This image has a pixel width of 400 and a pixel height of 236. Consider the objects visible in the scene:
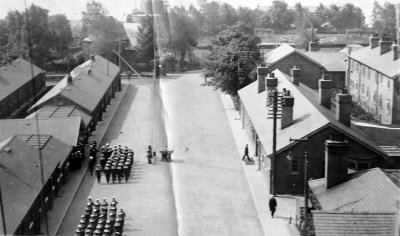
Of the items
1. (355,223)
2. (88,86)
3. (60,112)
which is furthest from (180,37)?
(355,223)

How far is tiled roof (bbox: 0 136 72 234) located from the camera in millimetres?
25764

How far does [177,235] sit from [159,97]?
39384 millimetres

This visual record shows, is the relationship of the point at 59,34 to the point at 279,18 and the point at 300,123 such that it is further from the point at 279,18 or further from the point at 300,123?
the point at 279,18

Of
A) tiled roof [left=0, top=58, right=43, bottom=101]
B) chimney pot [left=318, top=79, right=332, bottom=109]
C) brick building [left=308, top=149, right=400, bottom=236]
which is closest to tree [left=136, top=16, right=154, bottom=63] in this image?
tiled roof [left=0, top=58, right=43, bottom=101]

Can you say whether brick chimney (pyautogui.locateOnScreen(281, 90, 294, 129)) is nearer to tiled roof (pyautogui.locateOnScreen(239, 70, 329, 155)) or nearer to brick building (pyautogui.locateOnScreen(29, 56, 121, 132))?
tiled roof (pyautogui.locateOnScreen(239, 70, 329, 155))

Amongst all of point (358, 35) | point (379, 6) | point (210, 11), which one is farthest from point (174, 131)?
point (379, 6)

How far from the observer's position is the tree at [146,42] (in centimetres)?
8156

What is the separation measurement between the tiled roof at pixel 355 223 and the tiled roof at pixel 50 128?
20.6 meters

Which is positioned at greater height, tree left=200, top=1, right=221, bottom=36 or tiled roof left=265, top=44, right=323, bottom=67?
tree left=200, top=1, right=221, bottom=36

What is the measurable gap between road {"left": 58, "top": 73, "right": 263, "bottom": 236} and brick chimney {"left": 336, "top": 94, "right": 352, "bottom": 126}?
6.60 meters

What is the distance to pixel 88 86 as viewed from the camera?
183 feet

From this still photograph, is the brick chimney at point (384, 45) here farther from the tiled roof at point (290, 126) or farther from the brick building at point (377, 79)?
the tiled roof at point (290, 126)

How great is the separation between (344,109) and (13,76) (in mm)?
37227

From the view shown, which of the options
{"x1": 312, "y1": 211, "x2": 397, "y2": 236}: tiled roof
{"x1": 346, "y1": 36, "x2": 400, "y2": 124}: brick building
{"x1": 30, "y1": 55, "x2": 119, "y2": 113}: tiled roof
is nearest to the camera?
{"x1": 312, "y1": 211, "x2": 397, "y2": 236}: tiled roof
